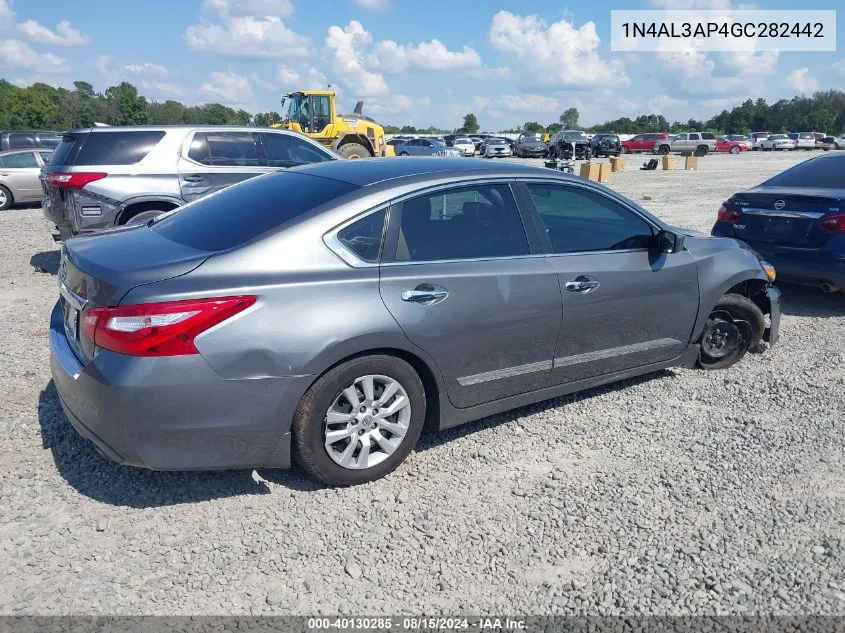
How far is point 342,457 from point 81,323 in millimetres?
1388

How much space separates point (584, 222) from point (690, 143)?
2040 inches

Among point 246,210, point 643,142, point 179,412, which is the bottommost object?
point 179,412

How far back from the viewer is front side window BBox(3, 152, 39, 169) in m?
15.5

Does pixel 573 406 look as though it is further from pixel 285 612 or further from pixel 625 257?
pixel 285 612

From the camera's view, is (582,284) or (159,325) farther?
(582,284)

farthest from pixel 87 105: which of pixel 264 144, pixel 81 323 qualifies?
pixel 81 323

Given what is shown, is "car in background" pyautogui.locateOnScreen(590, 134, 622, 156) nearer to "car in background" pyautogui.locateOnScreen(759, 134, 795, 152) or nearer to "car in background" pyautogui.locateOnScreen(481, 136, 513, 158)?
"car in background" pyautogui.locateOnScreen(481, 136, 513, 158)

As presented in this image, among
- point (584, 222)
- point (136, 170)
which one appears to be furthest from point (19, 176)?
point (584, 222)

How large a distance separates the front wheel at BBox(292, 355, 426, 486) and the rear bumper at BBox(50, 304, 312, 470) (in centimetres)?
10

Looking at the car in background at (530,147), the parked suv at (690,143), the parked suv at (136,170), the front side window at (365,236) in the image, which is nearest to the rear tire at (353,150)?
the parked suv at (136,170)

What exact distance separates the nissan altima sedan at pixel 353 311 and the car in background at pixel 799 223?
8.51 feet

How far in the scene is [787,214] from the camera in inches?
264

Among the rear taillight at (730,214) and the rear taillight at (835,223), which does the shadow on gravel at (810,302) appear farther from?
the rear taillight at (730,214)

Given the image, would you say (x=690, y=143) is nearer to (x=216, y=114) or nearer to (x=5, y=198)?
(x=5, y=198)
